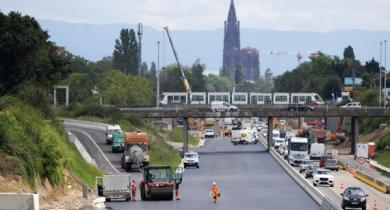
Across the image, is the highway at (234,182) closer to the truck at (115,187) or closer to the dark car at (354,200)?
the truck at (115,187)

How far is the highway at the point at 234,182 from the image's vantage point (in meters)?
59.8

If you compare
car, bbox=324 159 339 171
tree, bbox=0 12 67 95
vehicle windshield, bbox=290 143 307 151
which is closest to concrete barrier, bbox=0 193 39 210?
tree, bbox=0 12 67 95

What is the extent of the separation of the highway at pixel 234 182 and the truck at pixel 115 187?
869 millimetres

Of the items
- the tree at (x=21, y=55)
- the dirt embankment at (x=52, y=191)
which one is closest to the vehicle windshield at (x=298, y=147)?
the tree at (x=21, y=55)

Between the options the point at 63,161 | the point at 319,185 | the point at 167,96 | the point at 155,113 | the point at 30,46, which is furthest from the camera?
the point at 167,96

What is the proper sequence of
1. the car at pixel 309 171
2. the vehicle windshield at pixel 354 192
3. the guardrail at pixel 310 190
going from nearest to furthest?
1. the guardrail at pixel 310 190
2. the vehicle windshield at pixel 354 192
3. the car at pixel 309 171

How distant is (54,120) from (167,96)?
99.5 m

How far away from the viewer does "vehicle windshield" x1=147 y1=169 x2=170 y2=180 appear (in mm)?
62438

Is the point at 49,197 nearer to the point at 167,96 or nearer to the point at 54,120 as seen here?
the point at 54,120

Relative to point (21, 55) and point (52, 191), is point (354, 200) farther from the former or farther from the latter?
point (21, 55)

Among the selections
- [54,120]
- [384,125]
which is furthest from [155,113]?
[54,120]

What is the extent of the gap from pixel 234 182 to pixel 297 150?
1207 inches

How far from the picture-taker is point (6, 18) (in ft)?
322

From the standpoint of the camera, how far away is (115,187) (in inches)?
2440
